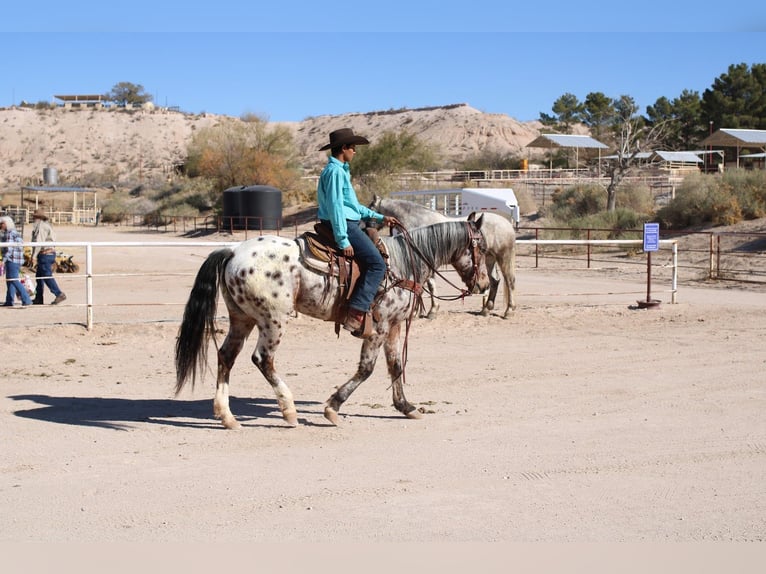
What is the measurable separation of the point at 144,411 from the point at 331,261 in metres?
2.18

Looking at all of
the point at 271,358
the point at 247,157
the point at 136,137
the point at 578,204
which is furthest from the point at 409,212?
the point at 136,137

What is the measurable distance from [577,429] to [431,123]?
4053 inches

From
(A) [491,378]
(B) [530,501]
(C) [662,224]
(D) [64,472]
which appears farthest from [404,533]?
(C) [662,224]

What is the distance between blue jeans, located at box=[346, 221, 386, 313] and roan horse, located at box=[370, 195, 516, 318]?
5.89 metres

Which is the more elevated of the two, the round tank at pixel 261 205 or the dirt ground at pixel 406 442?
the round tank at pixel 261 205

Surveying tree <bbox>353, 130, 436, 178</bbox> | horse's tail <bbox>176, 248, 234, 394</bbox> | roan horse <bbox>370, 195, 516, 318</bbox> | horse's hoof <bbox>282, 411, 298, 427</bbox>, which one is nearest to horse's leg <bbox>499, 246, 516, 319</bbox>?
roan horse <bbox>370, 195, 516, 318</bbox>

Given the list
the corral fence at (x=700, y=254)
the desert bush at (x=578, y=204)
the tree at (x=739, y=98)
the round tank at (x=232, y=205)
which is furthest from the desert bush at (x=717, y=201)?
the tree at (x=739, y=98)

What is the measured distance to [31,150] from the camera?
101 meters

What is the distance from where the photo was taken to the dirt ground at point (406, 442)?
15.0ft

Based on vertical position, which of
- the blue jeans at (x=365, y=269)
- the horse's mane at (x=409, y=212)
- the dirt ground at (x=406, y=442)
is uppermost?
the horse's mane at (x=409, y=212)

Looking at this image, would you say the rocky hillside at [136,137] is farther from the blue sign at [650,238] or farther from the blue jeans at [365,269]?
the blue jeans at [365,269]

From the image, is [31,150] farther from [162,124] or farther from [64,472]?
[64,472]

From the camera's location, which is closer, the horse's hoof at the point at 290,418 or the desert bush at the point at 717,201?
the horse's hoof at the point at 290,418

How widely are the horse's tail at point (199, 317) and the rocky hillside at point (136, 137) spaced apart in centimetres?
8110
